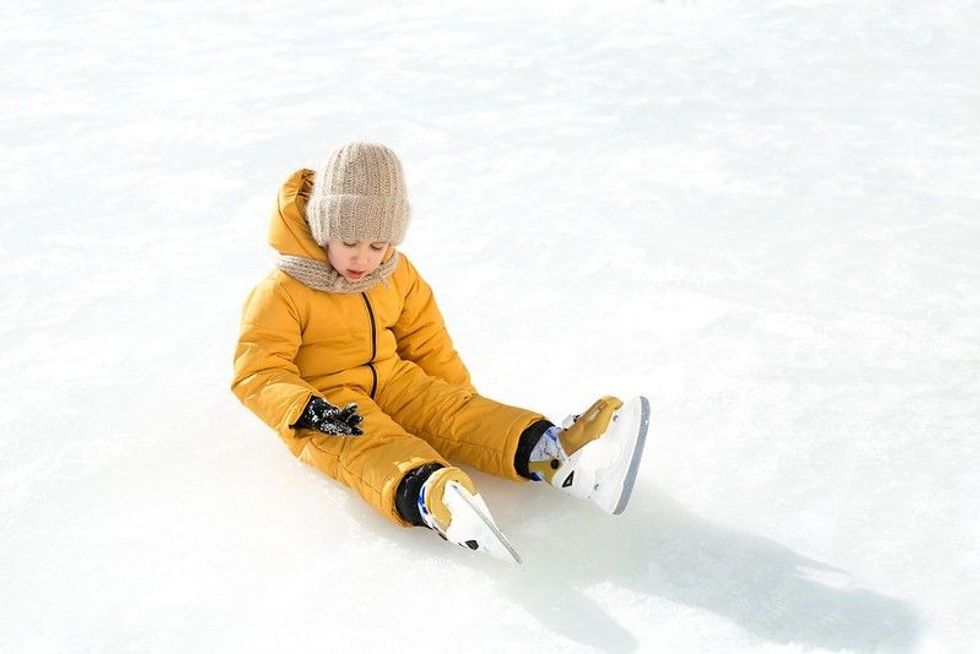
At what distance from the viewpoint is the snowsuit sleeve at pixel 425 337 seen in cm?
264

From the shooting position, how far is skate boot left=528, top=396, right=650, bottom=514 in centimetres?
225

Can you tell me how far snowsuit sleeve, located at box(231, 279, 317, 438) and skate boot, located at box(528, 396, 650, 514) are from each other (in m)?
0.48

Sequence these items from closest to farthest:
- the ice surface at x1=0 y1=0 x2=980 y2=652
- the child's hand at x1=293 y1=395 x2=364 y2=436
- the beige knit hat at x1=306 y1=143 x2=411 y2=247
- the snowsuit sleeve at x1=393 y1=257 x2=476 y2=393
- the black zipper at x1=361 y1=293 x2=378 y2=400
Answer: the ice surface at x1=0 y1=0 x2=980 y2=652 < the child's hand at x1=293 y1=395 x2=364 y2=436 < the beige knit hat at x1=306 y1=143 x2=411 y2=247 < the black zipper at x1=361 y1=293 x2=378 y2=400 < the snowsuit sleeve at x1=393 y1=257 x2=476 y2=393


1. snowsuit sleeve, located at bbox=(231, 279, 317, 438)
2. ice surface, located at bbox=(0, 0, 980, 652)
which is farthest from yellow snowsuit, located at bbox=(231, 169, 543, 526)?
ice surface, located at bbox=(0, 0, 980, 652)

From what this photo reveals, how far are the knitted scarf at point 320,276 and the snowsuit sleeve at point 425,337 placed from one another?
145mm

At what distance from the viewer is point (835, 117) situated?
4887 mm

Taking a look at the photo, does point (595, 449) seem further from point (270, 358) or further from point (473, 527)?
point (270, 358)

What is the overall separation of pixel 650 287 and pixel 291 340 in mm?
1291

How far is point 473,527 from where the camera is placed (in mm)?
2135

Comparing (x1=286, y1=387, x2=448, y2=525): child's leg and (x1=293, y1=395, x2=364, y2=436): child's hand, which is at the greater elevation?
(x1=293, y1=395, x2=364, y2=436): child's hand

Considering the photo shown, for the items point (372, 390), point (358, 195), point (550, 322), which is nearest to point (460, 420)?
point (372, 390)

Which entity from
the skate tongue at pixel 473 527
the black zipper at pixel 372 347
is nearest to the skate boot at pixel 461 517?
the skate tongue at pixel 473 527

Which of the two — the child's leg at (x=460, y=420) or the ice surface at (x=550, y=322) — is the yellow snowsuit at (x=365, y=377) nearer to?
the child's leg at (x=460, y=420)

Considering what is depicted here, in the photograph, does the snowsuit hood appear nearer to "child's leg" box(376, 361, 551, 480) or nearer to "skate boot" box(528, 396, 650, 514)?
"child's leg" box(376, 361, 551, 480)
